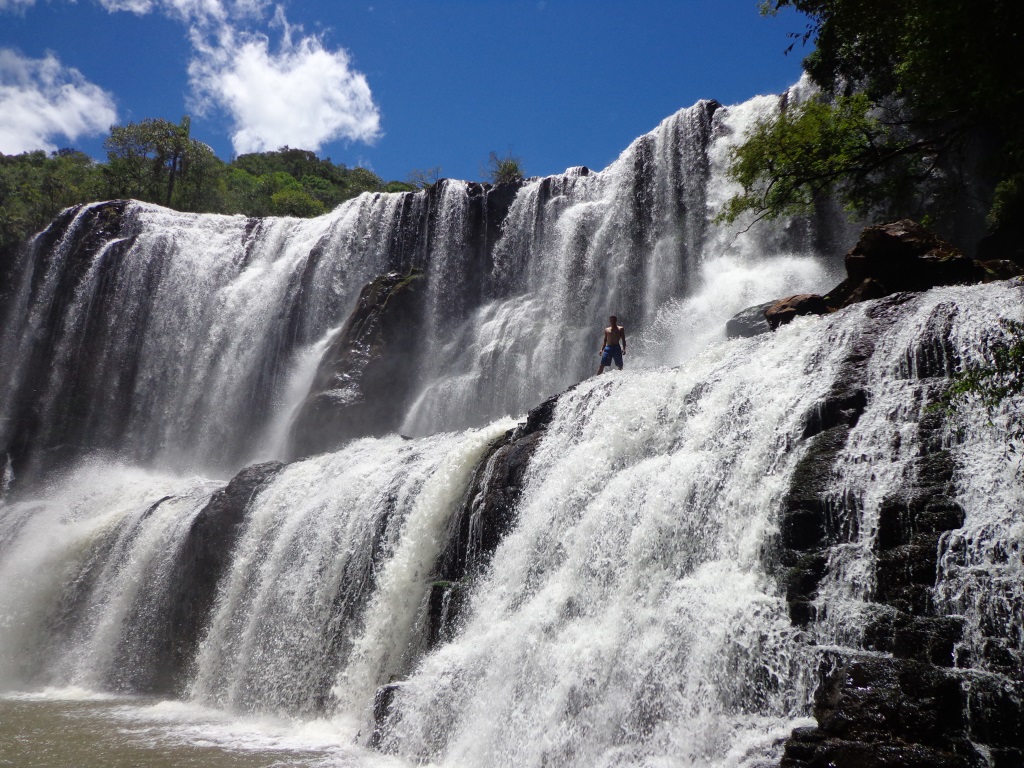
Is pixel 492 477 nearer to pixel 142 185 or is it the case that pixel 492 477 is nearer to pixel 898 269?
pixel 898 269

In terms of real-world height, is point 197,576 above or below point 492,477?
below

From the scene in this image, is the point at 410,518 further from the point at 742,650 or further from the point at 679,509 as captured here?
the point at 742,650

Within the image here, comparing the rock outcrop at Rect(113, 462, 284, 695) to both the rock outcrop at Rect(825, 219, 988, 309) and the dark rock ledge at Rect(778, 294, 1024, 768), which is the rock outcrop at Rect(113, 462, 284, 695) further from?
the rock outcrop at Rect(825, 219, 988, 309)

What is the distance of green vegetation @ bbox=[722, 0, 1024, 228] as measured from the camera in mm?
7238

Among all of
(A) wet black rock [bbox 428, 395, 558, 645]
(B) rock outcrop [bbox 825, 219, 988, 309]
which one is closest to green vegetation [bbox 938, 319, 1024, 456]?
(B) rock outcrop [bbox 825, 219, 988, 309]

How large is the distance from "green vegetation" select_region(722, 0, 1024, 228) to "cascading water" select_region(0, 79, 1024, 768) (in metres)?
2.20

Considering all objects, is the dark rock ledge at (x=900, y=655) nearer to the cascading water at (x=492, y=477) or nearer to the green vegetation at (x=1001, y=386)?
the cascading water at (x=492, y=477)

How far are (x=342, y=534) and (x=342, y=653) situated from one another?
219cm

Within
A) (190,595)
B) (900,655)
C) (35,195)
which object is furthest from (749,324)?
(35,195)

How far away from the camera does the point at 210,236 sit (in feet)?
100

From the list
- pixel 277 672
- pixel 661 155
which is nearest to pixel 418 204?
pixel 661 155

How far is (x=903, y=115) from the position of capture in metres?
18.7

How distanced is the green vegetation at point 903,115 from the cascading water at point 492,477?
7.22ft

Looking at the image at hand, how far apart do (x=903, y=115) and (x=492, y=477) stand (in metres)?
14.5
